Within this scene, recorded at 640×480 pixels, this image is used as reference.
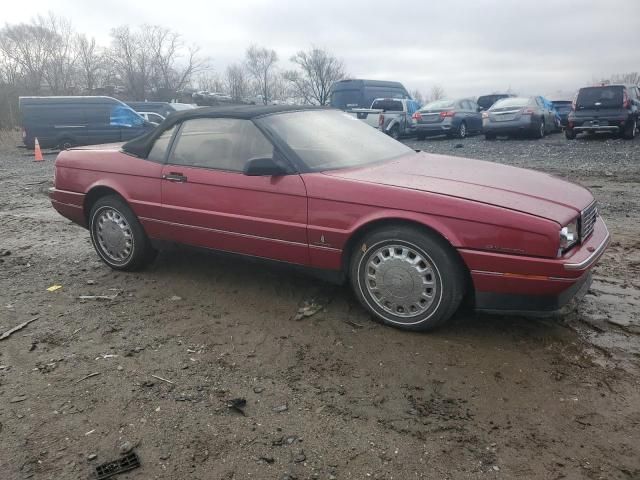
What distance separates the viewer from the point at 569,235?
119 inches

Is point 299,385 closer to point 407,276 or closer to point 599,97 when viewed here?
point 407,276

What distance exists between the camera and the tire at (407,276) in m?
3.17

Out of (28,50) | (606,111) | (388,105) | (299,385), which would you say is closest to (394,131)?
(388,105)

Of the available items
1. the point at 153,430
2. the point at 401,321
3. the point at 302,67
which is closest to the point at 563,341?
the point at 401,321

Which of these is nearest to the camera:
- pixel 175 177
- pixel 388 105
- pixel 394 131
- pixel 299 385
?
pixel 299 385

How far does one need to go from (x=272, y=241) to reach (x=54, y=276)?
233cm

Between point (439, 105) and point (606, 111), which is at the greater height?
point (439, 105)

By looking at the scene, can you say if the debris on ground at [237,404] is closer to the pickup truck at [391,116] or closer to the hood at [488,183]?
the hood at [488,183]

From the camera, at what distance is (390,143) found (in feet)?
14.9

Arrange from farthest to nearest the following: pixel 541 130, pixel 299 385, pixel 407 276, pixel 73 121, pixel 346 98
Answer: pixel 346 98 → pixel 73 121 → pixel 541 130 → pixel 407 276 → pixel 299 385

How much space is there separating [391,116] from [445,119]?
6.40 ft

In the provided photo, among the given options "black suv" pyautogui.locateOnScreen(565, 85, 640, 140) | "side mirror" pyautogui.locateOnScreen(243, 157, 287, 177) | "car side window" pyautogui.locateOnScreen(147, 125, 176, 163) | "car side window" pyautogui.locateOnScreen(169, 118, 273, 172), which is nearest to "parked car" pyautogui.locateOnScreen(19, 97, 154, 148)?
"black suv" pyautogui.locateOnScreen(565, 85, 640, 140)

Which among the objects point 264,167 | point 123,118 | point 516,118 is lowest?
point 264,167

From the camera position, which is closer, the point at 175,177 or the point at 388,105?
the point at 175,177
